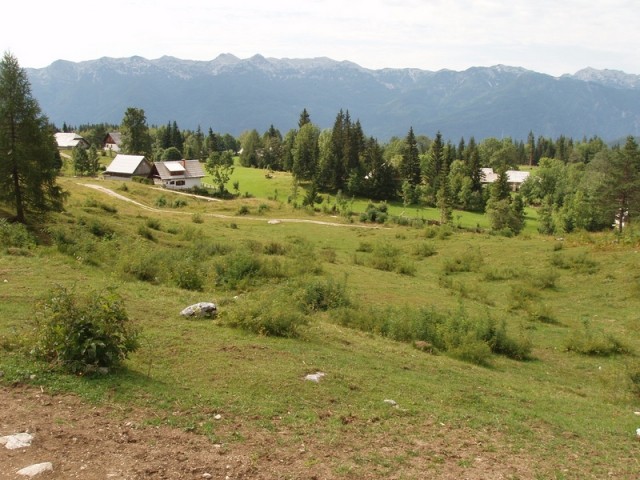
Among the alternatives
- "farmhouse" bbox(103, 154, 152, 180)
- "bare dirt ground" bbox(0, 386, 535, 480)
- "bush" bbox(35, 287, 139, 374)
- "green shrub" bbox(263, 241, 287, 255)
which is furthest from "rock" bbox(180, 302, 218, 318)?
"farmhouse" bbox(103, 154, 152, 180)

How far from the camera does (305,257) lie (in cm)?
3566

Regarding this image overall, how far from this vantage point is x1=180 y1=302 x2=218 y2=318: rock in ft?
56.7

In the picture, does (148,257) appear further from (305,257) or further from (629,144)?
(629,144)

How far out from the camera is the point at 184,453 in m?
8.91

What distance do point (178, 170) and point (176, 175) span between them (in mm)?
1033

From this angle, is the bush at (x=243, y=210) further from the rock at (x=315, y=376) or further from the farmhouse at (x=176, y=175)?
the rock at (x=315, y=376)

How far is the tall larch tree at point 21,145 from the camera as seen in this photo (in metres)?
33.0

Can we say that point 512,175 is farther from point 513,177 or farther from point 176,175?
point 176,175

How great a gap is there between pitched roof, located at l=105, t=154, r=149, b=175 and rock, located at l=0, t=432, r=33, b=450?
96594mm

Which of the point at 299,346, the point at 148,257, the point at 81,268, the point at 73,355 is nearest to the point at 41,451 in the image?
the point at 73,355

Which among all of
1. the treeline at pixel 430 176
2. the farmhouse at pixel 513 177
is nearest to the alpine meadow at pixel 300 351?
the treeline at pixel 430 176

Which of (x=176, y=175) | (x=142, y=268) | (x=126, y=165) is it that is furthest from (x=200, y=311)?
(x=126, y=165)

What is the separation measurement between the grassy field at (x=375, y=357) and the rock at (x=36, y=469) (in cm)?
219

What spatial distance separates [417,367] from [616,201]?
77834 millimetres
